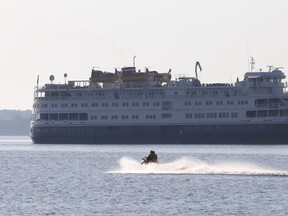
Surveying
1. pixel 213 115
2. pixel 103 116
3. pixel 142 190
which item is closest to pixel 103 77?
pixel 103 116

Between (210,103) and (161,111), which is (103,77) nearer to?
(161,111)

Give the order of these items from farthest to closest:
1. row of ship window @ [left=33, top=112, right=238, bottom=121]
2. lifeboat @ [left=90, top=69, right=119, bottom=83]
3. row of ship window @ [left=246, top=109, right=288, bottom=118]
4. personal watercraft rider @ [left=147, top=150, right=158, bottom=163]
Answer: lifeboat @ [left=90, top=69, right=119, bottom=83] → row of ship window @ [left=33, top=112, right=238, bottom=121] → row of ship window @ [left=246, top=109, right=288, bottom=118] → personal watercraft rider @ [left=147, top=150, right=158, bottom=163]

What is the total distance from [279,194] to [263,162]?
140 feet

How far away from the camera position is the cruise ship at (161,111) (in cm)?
17700

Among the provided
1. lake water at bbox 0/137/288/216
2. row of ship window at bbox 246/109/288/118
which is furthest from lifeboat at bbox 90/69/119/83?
lake water at bbox 0/137/288/216

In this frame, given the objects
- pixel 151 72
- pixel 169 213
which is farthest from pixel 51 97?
pixel 169 213

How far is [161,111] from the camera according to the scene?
18275cm

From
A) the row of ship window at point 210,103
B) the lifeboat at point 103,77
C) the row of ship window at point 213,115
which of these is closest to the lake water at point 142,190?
the row of ship window at point 213,115

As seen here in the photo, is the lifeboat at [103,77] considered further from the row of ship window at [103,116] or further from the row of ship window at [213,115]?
the row of ship window at [213,115]

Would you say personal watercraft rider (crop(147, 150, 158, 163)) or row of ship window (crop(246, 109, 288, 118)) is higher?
row of ship window (crop(246, 109, 288, 118))

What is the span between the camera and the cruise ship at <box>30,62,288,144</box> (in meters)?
177

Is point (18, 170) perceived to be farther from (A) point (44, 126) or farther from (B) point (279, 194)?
(A) point (44, 126)

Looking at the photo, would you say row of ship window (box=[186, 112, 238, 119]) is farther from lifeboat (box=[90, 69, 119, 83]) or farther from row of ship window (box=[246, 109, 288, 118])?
lifeboat (box=[90, 69, 119, 83])

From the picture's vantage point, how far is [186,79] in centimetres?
18650
